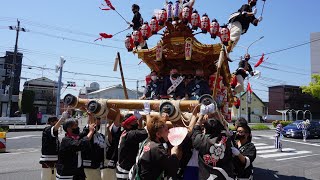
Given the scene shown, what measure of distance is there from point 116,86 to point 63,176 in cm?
5230

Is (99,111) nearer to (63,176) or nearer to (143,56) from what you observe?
(63,176)

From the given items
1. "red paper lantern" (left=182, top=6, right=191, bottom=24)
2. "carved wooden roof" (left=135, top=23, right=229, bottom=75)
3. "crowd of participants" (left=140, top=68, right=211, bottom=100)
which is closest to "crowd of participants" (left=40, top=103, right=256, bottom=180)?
"crowd of participants" (left=140, top=68, right=211, bottom=100)

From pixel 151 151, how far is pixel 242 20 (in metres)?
5.87

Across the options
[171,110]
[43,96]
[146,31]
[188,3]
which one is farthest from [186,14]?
[43,96]

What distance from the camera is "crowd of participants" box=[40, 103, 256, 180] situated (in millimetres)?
3434

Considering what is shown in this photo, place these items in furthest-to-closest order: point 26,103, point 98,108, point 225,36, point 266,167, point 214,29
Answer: point 26,103, point 266,167, point 214,29, point 225,36, point 98,108

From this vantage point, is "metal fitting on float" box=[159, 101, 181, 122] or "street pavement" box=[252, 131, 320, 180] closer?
"metal fitting on float" box=[159, 101, 181, 122]

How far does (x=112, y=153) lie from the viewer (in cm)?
586

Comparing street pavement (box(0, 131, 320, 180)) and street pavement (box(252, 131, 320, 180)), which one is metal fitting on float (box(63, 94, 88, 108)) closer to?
street pavement (box(0, 131, 320, 180))

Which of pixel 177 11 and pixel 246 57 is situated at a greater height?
pixel 177 11

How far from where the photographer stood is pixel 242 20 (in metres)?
8.05

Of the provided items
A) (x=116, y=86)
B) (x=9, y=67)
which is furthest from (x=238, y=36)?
(x=116, y=86)

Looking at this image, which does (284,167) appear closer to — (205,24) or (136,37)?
(205,24)

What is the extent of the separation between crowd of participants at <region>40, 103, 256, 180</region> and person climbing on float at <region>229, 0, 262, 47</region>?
3.70 m
